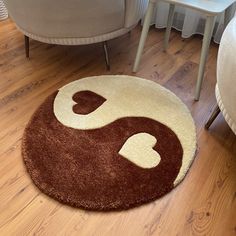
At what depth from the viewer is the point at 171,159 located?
122 cm

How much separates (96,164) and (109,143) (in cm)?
13

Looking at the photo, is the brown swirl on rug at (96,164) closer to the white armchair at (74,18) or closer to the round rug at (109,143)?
the round rug at (109,143)

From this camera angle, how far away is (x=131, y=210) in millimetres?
1053

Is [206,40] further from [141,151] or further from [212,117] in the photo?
[141,151]

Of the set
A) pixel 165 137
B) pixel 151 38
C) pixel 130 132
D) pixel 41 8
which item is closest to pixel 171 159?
pixel 165 137

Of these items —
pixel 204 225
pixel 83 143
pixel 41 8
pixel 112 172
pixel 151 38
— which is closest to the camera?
pixel 204 225

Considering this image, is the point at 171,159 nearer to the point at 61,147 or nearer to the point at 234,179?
the point at 234,179

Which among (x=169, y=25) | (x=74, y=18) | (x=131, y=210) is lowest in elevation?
(x=131, y=210)

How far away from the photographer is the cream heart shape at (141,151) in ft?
3.95

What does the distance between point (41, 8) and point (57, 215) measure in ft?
3.42

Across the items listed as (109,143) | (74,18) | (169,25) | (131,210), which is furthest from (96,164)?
(169,25)

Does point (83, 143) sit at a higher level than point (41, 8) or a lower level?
lower

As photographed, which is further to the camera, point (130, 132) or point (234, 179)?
point (130, 132)

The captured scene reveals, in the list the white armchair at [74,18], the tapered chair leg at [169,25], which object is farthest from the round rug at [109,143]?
the tapered chair leg at [169,25]
